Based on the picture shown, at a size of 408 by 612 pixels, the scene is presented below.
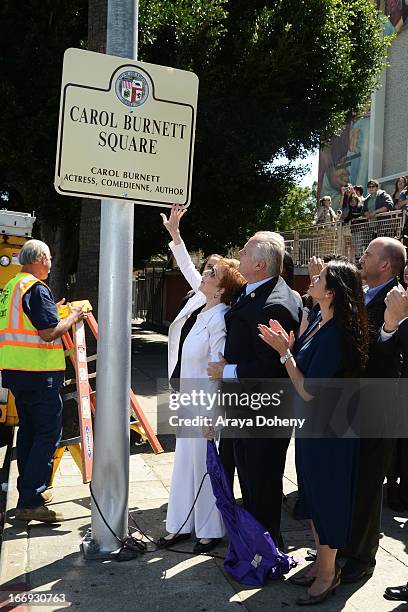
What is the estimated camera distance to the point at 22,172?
1239 centimetres

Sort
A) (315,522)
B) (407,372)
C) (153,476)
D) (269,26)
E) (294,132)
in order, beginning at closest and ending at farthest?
(315,522) → (407,372) → (153,476) → (269,26) → (294,132)

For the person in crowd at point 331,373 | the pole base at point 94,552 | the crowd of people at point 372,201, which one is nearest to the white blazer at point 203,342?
the person in crowd at point 331,373

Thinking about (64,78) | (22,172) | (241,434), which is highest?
(22,172)

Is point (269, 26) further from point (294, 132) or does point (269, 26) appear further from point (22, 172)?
point (22, 172)

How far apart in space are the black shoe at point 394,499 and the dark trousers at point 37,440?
262 centimetres

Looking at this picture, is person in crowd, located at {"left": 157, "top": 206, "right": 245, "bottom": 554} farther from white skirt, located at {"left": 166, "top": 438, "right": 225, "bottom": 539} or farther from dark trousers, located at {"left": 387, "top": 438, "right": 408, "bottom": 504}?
dark trousers, located at {"left": 387, "top": 438, "right": 408, "bottom": 504}

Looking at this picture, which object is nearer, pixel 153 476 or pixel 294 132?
pixel 153 476

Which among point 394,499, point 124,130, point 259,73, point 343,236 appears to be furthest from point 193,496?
point 343,236

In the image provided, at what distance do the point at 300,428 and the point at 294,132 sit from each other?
10.6 metres

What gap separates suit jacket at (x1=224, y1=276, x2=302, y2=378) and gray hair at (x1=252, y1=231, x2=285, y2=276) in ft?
0.24

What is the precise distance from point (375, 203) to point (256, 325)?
9.12 metres

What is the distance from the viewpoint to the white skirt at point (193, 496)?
4.10 meters

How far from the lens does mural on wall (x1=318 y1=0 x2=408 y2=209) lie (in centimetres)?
2893

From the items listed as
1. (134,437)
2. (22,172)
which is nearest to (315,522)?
(134,437)
